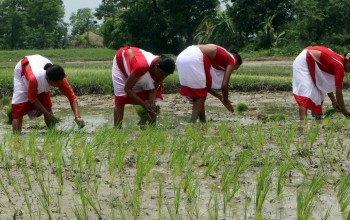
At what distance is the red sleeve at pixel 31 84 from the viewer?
6004 millimetres

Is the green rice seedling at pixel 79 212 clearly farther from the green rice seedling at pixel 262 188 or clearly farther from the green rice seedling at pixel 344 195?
the green rice seedling at pixel 344 195

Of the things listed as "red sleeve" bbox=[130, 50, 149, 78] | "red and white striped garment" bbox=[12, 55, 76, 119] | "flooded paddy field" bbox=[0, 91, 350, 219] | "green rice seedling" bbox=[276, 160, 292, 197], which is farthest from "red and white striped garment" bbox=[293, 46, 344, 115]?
"green rice seedling" bbox=[276, 160, 292, 197]

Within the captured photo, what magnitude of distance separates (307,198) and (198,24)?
32450 millimetres

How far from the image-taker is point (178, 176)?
4.02 meters

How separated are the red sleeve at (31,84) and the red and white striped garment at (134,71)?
90 cm

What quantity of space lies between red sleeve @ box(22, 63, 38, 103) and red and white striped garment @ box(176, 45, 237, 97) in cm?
162

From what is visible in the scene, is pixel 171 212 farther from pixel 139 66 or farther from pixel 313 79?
pixel 313 79

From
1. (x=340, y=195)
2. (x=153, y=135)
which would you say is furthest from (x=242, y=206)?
(x=153, y=135)

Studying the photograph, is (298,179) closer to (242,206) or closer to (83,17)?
(242,206)

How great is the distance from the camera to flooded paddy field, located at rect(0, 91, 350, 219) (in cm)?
325

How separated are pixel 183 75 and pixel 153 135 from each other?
1.74 metres

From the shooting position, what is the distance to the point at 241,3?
29141 millimetres

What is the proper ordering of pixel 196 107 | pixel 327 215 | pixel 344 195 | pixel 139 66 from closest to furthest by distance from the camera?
pixel 327 215 → pixel 344 195 → pixel 139 66 → pixel 196 107

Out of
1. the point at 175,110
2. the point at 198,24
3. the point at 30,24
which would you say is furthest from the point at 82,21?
the point at 175,110
